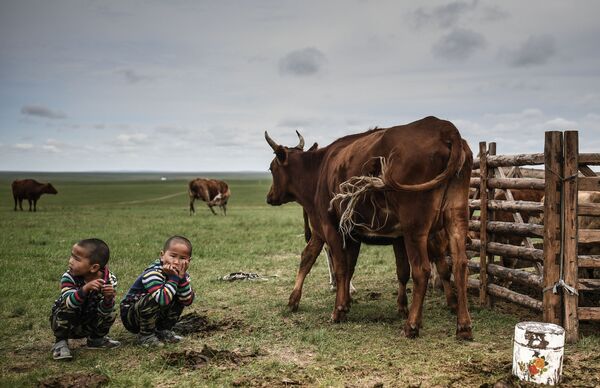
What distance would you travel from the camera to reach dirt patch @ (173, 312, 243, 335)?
7.01m

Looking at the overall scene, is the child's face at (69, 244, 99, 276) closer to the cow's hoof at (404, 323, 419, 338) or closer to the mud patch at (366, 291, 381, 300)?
the cow's hoof at (404, 323, 419, 338)

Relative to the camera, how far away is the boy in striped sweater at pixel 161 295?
5.92 m

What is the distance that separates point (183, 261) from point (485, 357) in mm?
3507

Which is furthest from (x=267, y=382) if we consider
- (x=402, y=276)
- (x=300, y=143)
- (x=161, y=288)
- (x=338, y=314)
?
(x=300, y=143)

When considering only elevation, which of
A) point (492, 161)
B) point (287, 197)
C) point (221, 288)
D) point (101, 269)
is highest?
point (492, 161)

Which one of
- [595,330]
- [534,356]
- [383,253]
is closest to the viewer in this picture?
Answer: [534,356]

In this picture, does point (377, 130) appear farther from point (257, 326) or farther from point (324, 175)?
Result: point (257, 326)

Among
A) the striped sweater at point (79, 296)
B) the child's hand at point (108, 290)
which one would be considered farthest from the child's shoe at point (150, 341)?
the child's hand at point (108, 290)

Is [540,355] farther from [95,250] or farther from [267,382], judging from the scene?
[95,250]

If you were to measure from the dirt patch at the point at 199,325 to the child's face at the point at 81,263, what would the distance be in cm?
165

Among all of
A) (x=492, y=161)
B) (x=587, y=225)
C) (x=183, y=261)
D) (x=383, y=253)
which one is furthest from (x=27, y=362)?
(x=383, y=253)

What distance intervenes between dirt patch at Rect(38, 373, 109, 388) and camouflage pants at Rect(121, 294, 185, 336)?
0.98 m

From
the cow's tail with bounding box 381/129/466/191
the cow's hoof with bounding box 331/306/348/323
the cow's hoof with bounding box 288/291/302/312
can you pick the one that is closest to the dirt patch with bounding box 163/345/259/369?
the cow's hoof with bounding box 331/306/348/323

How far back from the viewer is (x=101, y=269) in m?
5.95
